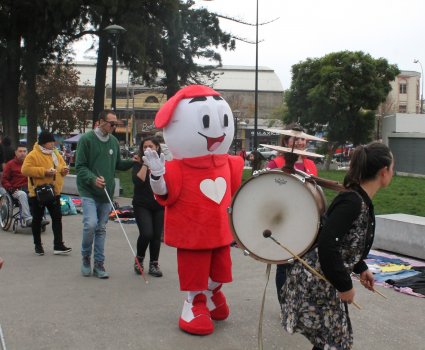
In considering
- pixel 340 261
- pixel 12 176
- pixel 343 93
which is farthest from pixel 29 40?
pixel 340 261

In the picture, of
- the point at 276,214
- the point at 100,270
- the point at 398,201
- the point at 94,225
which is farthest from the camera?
the point at 398,201

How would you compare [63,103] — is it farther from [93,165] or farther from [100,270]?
[100,270]

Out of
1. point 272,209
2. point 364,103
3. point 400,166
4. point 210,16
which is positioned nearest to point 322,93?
point 364,103

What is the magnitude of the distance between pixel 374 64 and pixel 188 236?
29.2 m

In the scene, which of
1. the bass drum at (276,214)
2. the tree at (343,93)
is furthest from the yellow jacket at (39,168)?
the tree at (343,93)

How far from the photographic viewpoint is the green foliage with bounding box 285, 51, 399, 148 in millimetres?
30812

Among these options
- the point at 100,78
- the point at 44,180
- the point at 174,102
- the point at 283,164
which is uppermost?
the point at 100,78

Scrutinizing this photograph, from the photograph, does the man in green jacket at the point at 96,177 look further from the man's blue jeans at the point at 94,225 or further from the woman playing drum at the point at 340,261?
the woman playing drum at the point at 340,261

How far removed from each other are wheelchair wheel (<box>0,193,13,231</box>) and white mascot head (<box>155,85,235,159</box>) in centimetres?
573

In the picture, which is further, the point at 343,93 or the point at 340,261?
the point at 343,93

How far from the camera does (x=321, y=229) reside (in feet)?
9.99

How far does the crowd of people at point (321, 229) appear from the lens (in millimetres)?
2736

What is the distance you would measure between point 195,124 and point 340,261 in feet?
7.41

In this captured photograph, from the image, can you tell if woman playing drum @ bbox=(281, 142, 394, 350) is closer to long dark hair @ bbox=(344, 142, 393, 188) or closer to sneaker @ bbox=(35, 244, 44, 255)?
long dark hair @ bbox=(344, 142, 393, 188)
